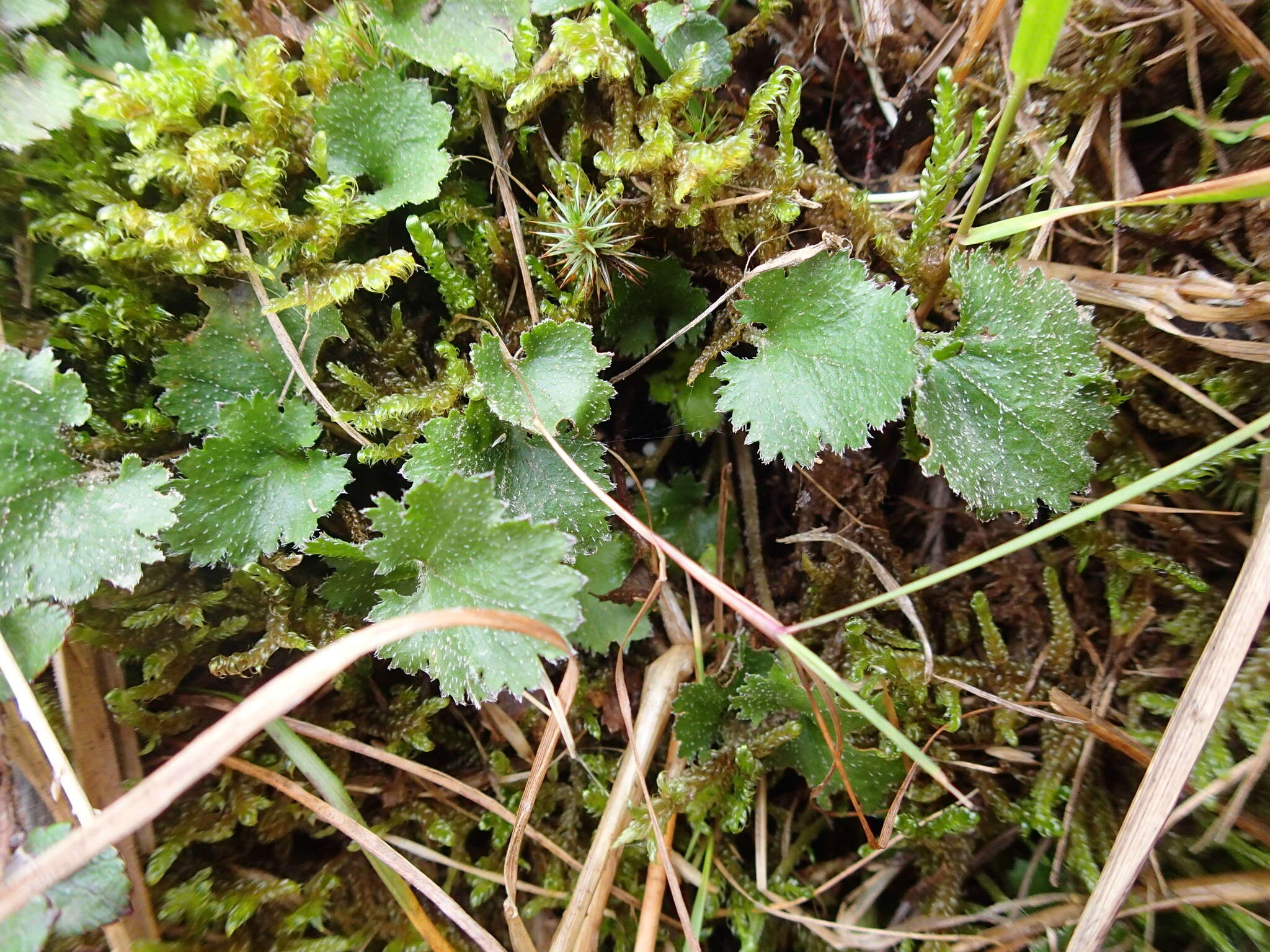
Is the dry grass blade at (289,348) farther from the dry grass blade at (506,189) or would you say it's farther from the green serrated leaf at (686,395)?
the green serrated leaf at (686,395)

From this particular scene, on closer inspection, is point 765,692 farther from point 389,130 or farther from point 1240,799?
point 389,130

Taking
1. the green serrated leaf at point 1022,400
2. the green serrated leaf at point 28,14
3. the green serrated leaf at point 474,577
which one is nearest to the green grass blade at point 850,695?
the green serrated leaf at point 474,577

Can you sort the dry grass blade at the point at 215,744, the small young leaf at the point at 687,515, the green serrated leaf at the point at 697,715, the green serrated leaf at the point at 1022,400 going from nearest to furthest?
the dry grass blade at the point at 215,744 < the green serrated leaf at the point at 1022,400 < the green serrated leaf at the point at 697,715 < the small young leaf at the point at 687,515

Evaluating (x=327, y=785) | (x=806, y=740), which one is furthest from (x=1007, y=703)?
(x=327, y=785)

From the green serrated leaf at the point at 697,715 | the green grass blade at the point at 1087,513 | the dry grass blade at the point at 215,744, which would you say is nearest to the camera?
the dry grass blade at the point at 215,744

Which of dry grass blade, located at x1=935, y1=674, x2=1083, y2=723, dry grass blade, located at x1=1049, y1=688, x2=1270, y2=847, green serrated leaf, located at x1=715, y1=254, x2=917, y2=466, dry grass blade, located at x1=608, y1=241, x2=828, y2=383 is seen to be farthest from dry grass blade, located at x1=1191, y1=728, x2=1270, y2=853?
dry grass blade, located at x1=608, y1=241, x2=828, y2=383

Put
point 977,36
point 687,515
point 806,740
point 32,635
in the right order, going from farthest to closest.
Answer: point 687,515, point 806,740, point 977,36, point 32,635

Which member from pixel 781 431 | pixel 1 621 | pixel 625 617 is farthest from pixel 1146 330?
pixel 1 621
